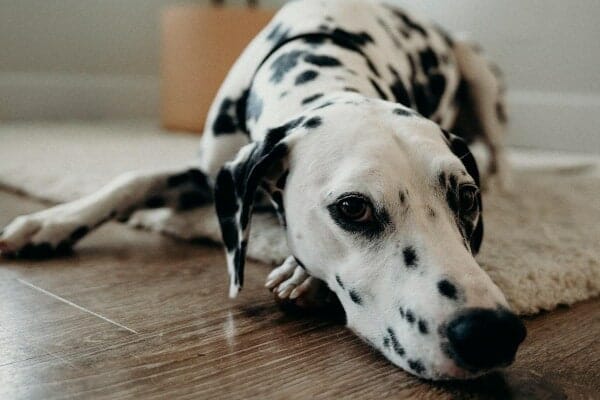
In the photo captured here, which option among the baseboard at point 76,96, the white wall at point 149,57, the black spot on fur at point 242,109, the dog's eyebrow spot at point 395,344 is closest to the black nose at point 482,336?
the dog's eyebrow spot at point 395,344

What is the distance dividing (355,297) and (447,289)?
0.20 meters

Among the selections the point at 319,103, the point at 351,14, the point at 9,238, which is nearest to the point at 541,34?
the point at 351,14

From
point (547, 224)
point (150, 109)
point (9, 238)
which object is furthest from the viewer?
point (150, 109)

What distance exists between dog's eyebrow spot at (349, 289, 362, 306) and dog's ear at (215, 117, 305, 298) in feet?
0.88

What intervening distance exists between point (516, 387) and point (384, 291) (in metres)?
0.24

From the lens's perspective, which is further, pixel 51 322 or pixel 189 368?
pixel 51 322

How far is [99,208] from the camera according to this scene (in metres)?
1.89

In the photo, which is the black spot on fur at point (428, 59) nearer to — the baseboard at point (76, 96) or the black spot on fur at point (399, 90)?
the black spot on fur at point (399, 90)

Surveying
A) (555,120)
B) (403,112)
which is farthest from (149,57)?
(403,112)

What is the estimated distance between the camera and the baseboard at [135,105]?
13.6 ft

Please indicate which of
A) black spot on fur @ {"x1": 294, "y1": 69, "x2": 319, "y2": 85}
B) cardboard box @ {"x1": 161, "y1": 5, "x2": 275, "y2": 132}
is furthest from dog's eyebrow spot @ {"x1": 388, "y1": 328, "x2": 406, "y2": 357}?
cardboard box @ {"x1": 161, "y1": 5, "x2": 275, "y2": 132}

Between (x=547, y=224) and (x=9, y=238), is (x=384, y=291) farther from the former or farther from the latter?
(x=547, y=224)

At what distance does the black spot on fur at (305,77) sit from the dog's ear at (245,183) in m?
0.28

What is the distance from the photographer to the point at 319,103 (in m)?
1.50
